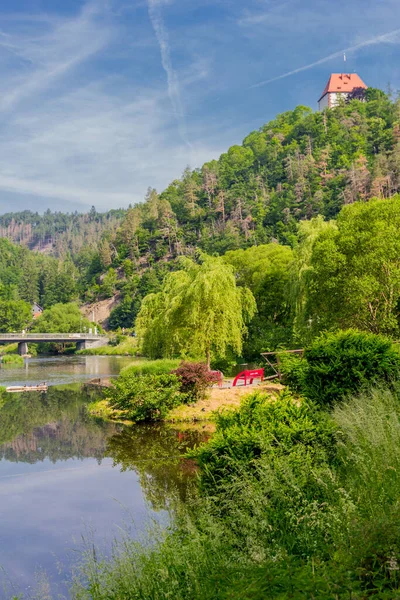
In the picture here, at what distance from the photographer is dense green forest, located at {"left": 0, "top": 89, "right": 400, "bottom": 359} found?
24.3m

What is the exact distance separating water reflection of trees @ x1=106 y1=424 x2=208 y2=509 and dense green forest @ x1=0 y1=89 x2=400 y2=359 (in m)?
9.89

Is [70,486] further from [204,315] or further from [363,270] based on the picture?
[363,270]

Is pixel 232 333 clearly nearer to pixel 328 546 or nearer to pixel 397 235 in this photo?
pixel 397 235

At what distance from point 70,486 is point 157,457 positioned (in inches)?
108

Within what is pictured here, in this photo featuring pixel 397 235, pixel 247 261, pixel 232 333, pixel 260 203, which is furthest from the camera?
pixel 260 203

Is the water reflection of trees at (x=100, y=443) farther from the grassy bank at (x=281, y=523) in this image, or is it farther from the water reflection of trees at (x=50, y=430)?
the grassy bank at (x=281, y=523)

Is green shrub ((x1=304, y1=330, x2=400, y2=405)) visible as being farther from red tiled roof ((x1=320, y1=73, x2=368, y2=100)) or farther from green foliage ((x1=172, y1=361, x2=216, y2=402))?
red tiled roof ((x1=320, y1=73, x2=368, y2=100))

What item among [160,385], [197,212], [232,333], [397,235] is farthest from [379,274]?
[197,212]

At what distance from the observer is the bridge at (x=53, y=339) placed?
7838 centimetres

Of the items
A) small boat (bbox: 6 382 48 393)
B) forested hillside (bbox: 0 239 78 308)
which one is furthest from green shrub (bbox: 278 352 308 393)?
forested hillside (bbox: 0 239 78 308)

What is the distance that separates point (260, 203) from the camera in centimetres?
11594

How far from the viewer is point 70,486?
1266 cm

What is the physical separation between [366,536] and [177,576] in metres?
1.82

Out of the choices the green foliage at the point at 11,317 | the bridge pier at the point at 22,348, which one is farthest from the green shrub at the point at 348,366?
the green foliage at the point at 11,317
